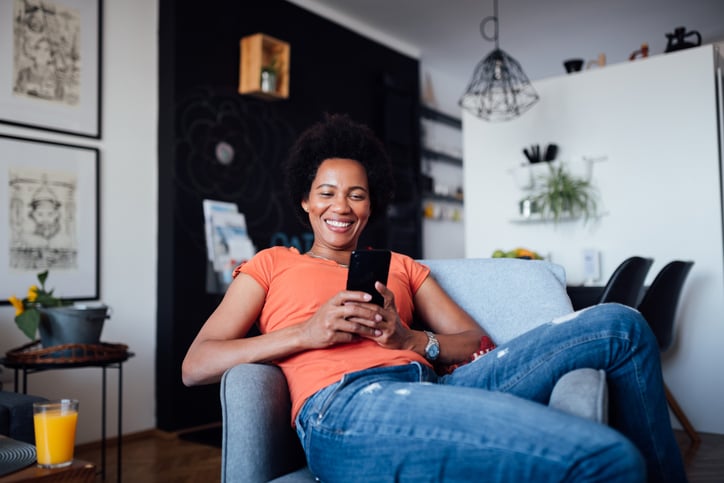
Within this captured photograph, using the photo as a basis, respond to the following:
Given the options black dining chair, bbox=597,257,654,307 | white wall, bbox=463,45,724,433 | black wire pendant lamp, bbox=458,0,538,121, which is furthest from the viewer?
black wire pendant lamp, bbox=458,0,538,121

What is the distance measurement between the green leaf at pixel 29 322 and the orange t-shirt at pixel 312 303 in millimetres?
1212

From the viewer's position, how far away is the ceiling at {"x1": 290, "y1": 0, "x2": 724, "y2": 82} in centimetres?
471

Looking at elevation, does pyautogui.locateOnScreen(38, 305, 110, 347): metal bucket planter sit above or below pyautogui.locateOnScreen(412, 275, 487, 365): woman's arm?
below

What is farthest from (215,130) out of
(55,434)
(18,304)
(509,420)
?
(509,420)

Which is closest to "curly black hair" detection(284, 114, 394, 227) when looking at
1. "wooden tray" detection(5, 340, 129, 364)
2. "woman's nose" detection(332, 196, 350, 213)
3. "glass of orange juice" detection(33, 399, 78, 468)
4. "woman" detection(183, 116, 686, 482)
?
"woman" detection(183, 116, 686, 482)

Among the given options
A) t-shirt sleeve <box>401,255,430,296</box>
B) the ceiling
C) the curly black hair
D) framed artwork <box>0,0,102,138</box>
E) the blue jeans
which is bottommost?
the blue jeans

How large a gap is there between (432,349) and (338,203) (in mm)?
438

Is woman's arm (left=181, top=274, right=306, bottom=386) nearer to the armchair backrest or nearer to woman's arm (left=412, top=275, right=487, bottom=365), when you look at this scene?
woman's arm (left=412, top=275, right=487, bottom=365)

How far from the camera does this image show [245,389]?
1.30m

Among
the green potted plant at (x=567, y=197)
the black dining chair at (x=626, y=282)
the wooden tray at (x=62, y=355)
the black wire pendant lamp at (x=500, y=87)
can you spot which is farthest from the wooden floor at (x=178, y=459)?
the black wire pendant lamp at (x=500, y=87)

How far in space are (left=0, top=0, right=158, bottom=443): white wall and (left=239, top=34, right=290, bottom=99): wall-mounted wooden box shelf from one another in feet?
1.75

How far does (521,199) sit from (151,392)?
251 cm

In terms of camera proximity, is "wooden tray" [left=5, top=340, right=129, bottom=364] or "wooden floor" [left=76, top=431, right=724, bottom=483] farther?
"wooden floor" [left=76, top=431, right=724, bottom=483]

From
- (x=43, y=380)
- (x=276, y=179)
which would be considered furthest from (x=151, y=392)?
(x=276, y=179)
